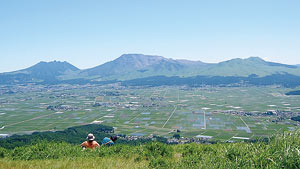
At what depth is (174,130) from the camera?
9450 cm

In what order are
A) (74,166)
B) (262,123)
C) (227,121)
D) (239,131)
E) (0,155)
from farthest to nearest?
(227,121)
(262,123)
(239,131)
(0,155)
(74,166)

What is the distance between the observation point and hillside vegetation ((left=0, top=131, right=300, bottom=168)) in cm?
681

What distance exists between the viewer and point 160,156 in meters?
10.7

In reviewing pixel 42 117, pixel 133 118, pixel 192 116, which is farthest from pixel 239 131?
pixel 42 117

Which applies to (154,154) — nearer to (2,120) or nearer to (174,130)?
(174,130)

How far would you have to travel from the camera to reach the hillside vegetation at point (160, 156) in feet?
22.3

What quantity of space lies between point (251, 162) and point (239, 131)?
91.7 metres

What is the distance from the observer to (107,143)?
46.0 ft

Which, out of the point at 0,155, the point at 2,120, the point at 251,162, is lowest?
the point at 2,120

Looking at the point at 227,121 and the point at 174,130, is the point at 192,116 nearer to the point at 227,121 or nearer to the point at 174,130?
the point at 227,121

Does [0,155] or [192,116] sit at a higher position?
[0,155]

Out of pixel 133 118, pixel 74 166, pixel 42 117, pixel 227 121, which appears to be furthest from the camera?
pixel 42 117

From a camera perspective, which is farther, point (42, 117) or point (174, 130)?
point (42, 117)

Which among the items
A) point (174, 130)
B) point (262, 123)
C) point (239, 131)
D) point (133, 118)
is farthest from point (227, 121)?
point (133, 118)
